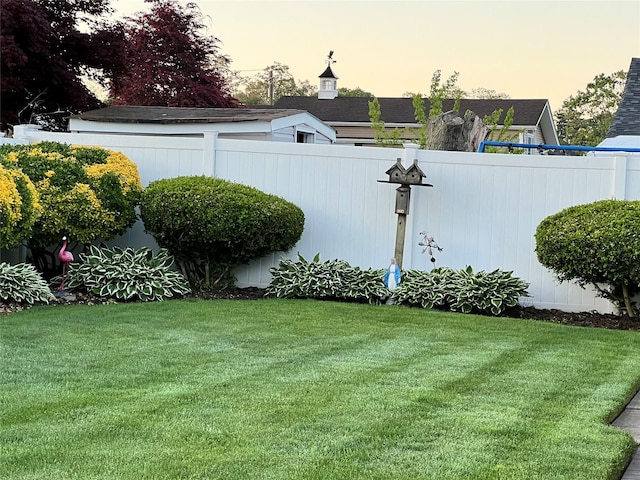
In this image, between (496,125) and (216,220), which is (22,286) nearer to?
(216,220)

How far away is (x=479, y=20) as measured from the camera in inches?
577


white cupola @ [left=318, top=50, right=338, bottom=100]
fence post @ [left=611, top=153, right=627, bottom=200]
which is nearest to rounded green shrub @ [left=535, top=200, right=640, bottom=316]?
fence post @ [left=611, top=153, right=627, bottom=200]

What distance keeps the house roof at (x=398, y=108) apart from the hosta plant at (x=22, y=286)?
1871 cm

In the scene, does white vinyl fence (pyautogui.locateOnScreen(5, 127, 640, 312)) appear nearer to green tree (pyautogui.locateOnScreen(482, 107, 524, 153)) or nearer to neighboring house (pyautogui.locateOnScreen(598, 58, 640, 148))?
neighboring house (pyautogui.locateOnScreen(598, 58, 640, 148))

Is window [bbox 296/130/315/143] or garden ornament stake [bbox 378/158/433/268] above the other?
window [bbox 296/130/315/143]

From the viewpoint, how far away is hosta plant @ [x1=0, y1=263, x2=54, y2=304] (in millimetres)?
8695

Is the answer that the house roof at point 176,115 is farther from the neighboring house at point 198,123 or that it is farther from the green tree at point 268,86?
the green tree at point 268,86

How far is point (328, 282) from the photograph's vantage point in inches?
396

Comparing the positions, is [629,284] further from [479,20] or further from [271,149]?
[479,20]

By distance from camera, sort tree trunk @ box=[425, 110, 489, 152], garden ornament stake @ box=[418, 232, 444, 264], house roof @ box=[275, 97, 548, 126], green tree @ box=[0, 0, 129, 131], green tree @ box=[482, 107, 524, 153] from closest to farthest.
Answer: garden ornament stake @ box=[418, 232, 444, 264] < tree trunk @ box=[425, 110, 489, 152] < green tree @ box=[0, 0, 129, 131] < green tree @ box=[482, 107, 524, 153] < house roof @ box=[275, 97, 548, 126]

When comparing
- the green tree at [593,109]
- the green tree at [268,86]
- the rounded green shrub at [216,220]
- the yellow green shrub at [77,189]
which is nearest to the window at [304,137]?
the rounded green shrub at [216,220]

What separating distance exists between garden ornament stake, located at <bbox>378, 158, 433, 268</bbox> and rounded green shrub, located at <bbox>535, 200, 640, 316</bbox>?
1547mm

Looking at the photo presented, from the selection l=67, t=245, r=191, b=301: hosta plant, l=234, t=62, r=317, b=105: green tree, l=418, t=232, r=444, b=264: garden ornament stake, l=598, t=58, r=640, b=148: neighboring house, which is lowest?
l=67, t=245, r=191, b=301: hosta plant

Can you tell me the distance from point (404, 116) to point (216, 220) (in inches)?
714
